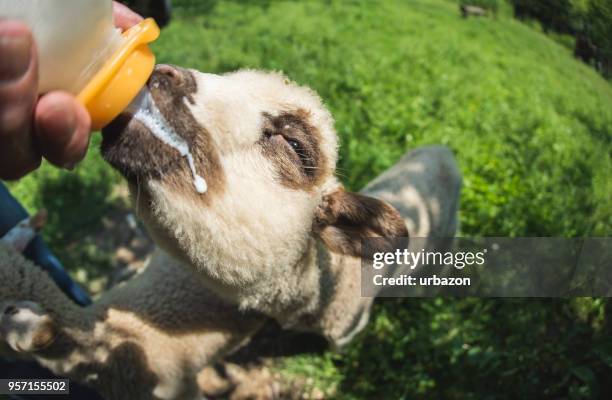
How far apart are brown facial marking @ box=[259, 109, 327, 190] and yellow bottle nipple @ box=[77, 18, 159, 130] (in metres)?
0.70

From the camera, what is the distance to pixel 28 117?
154 cm

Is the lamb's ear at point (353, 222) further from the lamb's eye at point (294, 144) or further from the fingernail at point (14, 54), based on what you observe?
the fingernail at point (14, 54)

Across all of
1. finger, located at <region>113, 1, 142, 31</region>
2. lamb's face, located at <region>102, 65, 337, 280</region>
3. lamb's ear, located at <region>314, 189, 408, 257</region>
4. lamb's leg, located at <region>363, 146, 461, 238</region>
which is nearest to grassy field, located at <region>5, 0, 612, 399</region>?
lamb's leg, located at <region>363, 146, 461, 238</region>

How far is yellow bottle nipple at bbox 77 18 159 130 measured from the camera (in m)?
1.66

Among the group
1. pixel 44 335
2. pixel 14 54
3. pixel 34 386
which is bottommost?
pixel 34 386

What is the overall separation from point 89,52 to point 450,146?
15.7ft

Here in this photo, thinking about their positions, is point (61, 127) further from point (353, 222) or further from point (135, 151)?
point (353, 222)

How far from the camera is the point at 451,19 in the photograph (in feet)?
26.3

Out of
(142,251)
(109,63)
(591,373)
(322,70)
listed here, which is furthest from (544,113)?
(109,63)

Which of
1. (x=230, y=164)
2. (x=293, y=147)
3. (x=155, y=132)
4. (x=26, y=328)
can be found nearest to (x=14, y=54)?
(x=155, y=132)

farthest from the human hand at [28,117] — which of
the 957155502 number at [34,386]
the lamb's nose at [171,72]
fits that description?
the 957155502 number at [34,386]

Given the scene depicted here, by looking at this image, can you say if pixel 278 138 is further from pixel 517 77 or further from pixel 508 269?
pixel 517 77

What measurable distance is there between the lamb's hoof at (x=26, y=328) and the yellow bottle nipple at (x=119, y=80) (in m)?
1.38

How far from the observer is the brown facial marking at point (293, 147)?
230cm
